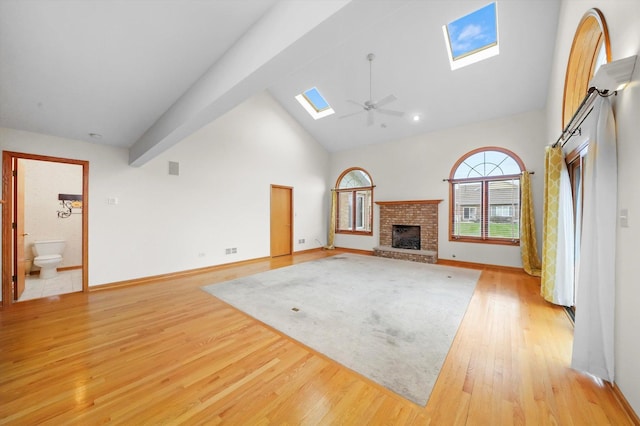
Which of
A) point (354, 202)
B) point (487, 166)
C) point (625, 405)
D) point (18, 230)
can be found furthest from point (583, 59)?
point (18, 230)

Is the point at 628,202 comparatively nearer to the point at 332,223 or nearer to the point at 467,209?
the point at 467,209

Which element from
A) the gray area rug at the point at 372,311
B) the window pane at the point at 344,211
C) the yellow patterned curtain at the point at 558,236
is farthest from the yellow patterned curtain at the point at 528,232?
the window pane at the point at 344,211

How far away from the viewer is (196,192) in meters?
4.98

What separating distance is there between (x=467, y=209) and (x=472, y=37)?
3.48 meters

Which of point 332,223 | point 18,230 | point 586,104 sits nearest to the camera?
point 586,104

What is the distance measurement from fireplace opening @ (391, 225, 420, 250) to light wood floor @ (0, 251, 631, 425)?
3513 millimetres

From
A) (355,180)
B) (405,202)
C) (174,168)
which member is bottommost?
(405,202)

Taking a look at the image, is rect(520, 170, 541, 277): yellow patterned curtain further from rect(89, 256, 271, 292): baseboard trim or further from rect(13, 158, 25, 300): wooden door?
rect(13, 158, 25, 300): wooden door

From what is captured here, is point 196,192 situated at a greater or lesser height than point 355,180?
lesser

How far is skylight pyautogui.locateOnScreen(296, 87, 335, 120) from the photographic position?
634cm

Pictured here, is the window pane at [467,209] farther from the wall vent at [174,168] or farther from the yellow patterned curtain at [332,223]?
the wall vent at [174,168]

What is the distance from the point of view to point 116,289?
12.7 feet

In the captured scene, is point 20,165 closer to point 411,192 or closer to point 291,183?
point 291,183

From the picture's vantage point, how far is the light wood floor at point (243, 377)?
1.47 metres
